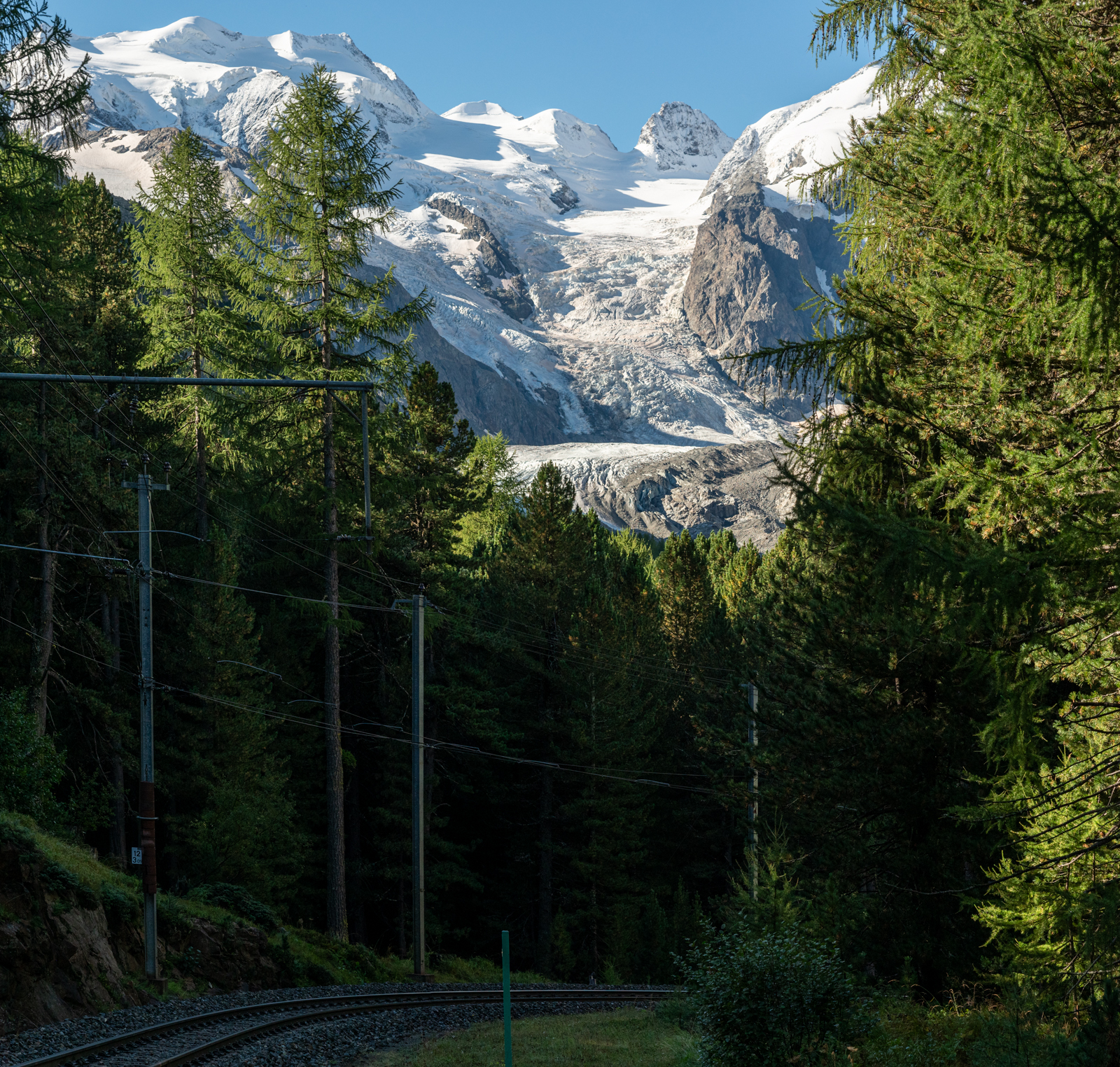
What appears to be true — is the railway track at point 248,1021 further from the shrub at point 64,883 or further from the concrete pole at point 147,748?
the shrub at point 64,883

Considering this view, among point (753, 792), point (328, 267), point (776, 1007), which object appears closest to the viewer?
point (776, 1007)

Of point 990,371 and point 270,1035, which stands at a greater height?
point 990,371

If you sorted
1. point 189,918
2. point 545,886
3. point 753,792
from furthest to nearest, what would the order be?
1. point 545,886
2. point 189,918
3. point 753,792

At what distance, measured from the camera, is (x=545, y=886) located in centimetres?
3469

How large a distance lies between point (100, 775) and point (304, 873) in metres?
7.27

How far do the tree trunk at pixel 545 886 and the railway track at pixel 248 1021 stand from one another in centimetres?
1204

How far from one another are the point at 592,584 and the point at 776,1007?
26.3 meters

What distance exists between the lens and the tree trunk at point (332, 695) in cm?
2220

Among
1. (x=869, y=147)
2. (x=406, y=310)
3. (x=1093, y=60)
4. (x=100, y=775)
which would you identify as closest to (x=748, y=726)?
(x=406, y=310)

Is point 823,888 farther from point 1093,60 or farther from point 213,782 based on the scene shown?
point 213,782

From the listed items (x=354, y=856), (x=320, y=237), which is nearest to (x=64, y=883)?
(x=320, y=237)

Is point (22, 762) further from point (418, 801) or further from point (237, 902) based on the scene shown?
point (418, 801)

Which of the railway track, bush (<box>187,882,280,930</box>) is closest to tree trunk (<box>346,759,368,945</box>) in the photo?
bush (<box>187,882,280,930</box>)

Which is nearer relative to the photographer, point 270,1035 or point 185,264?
point 270,1035
